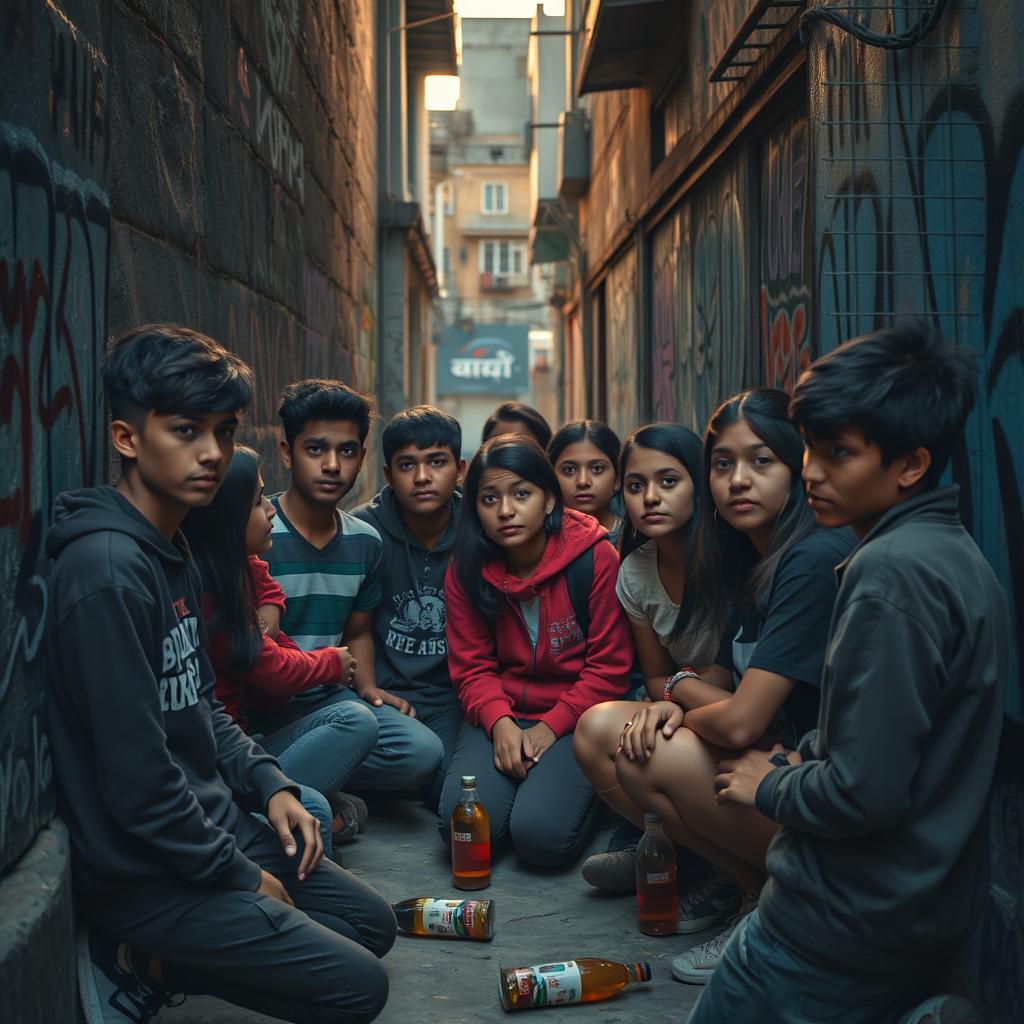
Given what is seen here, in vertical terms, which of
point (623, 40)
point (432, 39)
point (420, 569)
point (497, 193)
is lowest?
point (420, 569)

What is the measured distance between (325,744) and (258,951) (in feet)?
4.69

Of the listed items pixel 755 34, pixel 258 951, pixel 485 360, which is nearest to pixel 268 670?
pixel 258 951

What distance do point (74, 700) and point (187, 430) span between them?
579mm

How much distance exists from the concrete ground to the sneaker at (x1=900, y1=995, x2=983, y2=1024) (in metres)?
0.93

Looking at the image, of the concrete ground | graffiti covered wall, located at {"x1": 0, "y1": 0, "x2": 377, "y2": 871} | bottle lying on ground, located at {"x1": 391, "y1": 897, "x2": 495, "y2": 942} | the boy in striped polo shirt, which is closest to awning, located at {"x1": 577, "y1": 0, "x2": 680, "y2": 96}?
graffiti covered wall, located at {"x1": 0, "y1": 0, "x2": 377, "y2": 871}

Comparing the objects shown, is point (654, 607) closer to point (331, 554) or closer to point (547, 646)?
point (547, 646)

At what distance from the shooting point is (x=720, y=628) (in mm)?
3656

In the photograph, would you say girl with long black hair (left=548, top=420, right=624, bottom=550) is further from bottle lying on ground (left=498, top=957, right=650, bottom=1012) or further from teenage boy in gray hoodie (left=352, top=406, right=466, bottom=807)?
bottle lying on ground (left=498, top=957, right=650, bottom=1012)

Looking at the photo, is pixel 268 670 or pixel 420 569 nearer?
pixel 268 670

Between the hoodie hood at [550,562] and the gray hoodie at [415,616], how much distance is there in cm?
50

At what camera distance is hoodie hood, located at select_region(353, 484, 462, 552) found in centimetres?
494

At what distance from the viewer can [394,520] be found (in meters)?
4.98

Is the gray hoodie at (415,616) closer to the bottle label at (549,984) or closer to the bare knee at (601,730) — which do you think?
the bare knee at (601,730)

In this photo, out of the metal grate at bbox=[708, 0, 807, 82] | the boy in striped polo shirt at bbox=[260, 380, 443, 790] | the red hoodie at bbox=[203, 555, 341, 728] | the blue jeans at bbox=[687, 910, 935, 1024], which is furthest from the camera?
the metal grate at bbox=[708, 0, 807, 82]
